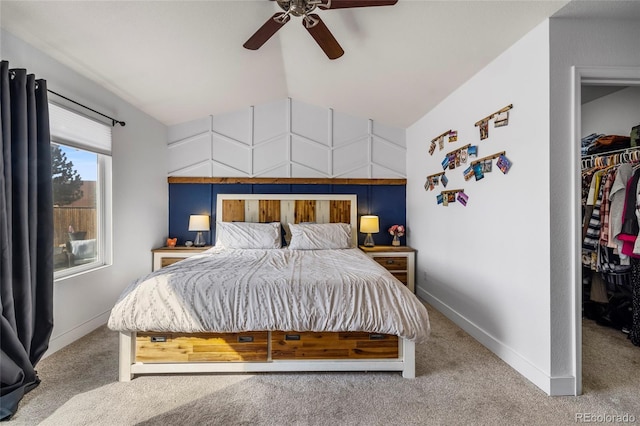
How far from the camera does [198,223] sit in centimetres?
403

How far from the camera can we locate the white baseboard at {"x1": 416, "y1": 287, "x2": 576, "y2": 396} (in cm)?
184

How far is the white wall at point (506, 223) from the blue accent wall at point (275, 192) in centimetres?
109

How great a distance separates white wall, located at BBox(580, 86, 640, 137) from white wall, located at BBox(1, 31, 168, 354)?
506 cm

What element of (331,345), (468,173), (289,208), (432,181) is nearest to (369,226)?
(432,181)

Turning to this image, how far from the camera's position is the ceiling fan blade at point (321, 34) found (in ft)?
6.18

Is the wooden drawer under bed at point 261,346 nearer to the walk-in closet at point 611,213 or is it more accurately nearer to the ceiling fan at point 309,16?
the walk-in closet at point 611,213

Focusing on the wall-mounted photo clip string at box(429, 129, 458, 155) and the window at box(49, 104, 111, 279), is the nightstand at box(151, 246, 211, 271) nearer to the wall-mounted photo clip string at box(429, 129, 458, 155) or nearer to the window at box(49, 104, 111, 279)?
the window at box(49, 104, 111, 279)

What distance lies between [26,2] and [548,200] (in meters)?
3.44

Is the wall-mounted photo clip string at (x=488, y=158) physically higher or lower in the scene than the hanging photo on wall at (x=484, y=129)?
lower

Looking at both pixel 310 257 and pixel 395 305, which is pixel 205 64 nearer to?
pixel 310 257

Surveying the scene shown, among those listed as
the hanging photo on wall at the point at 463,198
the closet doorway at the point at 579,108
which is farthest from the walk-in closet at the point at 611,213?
the hanging photo on wall at the point at 463,198

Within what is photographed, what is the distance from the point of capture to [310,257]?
10.1ft

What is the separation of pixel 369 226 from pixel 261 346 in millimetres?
2398

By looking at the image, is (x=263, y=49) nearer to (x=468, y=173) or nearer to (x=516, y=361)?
(x=468, y=173)
